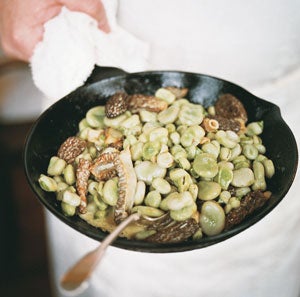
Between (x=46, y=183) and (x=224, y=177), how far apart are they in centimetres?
23

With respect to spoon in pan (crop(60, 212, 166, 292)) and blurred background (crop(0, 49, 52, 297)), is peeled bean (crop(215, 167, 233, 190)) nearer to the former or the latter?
spoon in pan (crop(60, 212, 166, 292))

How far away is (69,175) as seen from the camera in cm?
59

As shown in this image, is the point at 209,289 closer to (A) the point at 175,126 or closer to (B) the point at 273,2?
(A) the point at 175,126

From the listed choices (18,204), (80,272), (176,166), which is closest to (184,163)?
(176,166)

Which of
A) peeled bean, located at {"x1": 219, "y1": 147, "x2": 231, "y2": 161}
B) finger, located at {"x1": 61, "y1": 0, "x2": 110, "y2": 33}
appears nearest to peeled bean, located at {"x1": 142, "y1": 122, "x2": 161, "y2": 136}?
peeled bean, located at {"x1": 219, "y1": 147, "x2": 231, "y2": 161}

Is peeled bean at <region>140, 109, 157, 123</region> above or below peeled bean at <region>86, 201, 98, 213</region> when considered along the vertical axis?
above

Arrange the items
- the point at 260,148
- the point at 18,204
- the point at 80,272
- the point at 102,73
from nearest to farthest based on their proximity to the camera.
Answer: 1. the point at 80,272
2. the point at 260,148
3. the point at 102,73
4. the point at 18,204

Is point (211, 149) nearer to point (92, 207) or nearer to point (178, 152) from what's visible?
point (178, 152)

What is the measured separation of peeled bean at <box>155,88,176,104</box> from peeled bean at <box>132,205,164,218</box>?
7.9 inches

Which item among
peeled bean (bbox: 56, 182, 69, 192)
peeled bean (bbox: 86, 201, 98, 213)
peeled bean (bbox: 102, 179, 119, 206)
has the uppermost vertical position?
peeled bean (bbox: 102, 179, 119, 206)

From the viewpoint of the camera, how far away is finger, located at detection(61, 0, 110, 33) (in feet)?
2.32

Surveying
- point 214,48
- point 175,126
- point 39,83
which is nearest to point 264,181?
point 175,126

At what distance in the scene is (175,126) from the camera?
0.66 meters

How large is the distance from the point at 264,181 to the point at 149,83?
0.25m
